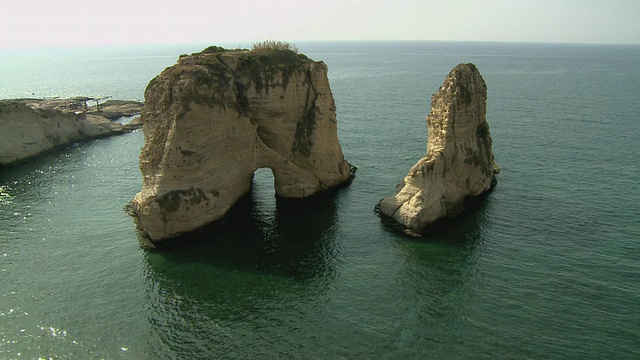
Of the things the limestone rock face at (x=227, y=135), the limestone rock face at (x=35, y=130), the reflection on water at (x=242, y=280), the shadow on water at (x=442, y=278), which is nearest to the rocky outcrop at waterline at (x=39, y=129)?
the limestone rock face at (x=35, y=130)

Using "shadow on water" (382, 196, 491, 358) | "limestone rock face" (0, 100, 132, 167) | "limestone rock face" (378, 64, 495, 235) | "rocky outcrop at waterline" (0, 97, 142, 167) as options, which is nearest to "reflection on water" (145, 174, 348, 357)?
"shadow on water" (382, 196, 491, 358)

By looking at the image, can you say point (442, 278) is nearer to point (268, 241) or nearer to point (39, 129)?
point (268, 241)

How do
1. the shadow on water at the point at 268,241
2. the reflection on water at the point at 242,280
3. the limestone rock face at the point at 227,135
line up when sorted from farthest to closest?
the limestone rock face at the point at 227,135, the shadow on water at the point at 268,241, the reflection on water at the point at 242,280

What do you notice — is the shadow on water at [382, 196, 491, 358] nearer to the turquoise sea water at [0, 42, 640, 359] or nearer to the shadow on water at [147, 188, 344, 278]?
the turquoise sea water at [0, 42, 640, 359]

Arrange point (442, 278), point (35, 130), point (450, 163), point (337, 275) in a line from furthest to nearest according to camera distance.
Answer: point (35, 130) < point (450, 163) < point (337, 275) < point (442, 278)

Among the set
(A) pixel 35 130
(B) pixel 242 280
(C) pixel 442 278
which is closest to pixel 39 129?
(A) pixel 35 130

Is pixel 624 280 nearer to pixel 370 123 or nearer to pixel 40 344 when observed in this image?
pixel 40 344

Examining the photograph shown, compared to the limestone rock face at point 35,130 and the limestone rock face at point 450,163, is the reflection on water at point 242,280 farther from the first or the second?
the limestone rock face at point 35,130
